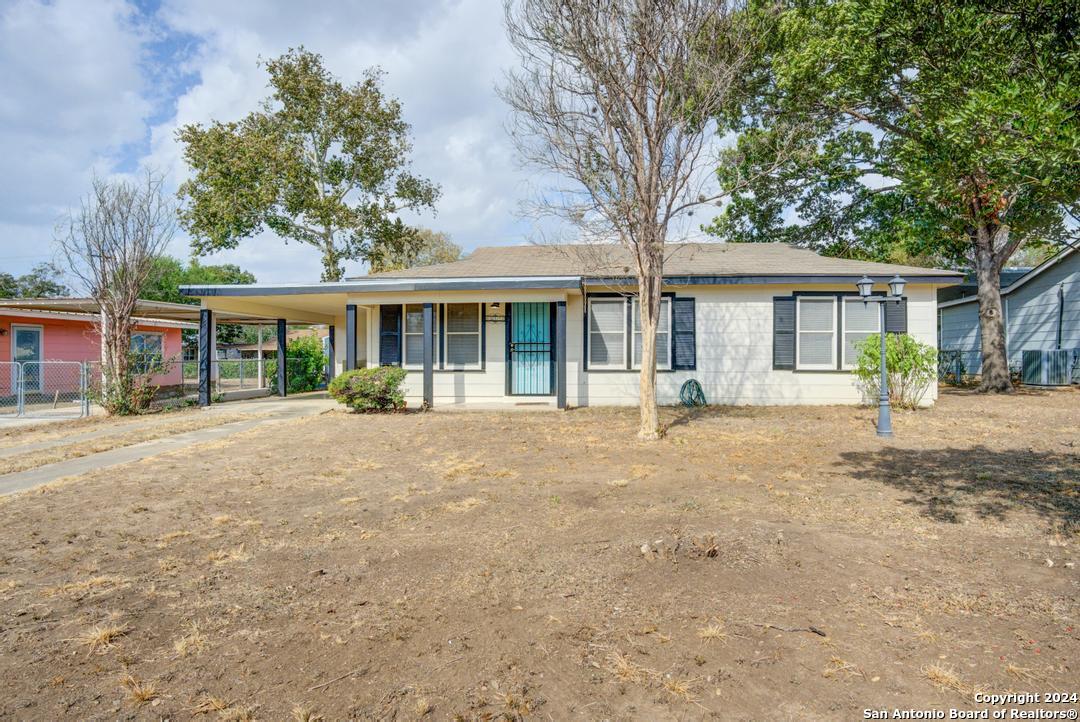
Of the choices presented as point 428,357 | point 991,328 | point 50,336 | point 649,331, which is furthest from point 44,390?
point 991,328

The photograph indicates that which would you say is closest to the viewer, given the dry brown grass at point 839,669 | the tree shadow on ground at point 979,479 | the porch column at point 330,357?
the dry brown grass at point 839,669

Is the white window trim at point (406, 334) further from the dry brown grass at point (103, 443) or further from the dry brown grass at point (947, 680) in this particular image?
the dry brown grass at point (947, 680)

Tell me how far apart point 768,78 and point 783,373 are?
26.2 ft

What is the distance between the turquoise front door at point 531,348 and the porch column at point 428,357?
177 centimetres

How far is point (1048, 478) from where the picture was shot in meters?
5.41

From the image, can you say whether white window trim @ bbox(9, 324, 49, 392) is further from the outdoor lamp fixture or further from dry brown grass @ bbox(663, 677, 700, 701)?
the outdoor lamp fixture

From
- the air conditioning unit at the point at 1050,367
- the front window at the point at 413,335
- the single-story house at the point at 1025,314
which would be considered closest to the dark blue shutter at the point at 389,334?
the front window at the point at 413,335

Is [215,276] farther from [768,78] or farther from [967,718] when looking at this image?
[967,718]

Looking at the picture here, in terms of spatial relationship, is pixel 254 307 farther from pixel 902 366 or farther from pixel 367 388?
pixel 902 366

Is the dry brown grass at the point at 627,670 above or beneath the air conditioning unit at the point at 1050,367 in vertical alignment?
beneath

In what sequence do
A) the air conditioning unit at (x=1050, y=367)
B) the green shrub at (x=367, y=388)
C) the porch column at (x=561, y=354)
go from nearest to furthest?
the green shrub at (x=367, y=388), the porch column at (x=561, y=354), the air conditioning unit at (x=1050, y=367)

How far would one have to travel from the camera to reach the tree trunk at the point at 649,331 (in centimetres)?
797

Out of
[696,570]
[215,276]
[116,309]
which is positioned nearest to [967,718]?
[696,570]

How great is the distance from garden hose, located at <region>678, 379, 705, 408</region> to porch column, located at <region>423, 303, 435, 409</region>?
533 cm
